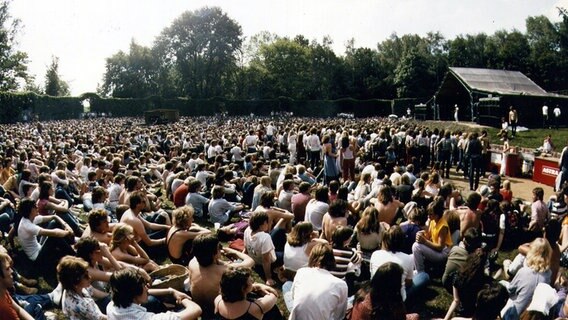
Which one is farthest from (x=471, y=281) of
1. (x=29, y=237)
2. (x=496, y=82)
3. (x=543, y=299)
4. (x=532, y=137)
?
(x=496, y=82)

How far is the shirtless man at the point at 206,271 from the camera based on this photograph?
15.9ft

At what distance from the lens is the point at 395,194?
1006 centimetres

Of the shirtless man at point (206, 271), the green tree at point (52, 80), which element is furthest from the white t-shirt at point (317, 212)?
the green tree at point (52, 80)

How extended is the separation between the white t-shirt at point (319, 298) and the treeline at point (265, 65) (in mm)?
62801

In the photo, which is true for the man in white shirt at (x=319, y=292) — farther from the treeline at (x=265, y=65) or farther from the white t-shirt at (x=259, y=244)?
the treeline at (x=265, y=65)

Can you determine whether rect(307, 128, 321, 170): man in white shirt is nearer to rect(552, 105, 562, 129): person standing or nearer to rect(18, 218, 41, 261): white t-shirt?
rect(18, 218, 41, 261): white t-shirt

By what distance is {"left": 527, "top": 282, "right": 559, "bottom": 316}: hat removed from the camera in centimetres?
455

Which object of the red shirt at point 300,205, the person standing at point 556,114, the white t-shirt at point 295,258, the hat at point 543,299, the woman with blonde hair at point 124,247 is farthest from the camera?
the person standing at point 556,114

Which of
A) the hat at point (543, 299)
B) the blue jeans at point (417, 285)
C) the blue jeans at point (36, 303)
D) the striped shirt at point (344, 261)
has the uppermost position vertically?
the striped shirt at point (344, 261)

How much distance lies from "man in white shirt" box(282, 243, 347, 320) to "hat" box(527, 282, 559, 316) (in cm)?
203

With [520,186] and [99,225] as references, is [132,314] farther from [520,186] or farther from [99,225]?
[520,186]

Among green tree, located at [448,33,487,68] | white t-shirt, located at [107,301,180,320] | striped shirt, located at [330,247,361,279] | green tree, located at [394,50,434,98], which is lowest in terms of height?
striped shirt, located at [330,247,361,279]

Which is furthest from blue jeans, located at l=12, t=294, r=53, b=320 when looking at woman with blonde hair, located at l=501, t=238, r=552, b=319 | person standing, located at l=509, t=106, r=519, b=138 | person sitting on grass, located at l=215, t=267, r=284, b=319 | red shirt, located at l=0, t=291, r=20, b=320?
person standing, located at l=509, t=106, r=519, b=138

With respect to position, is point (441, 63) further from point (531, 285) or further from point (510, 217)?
point (531, 285)
